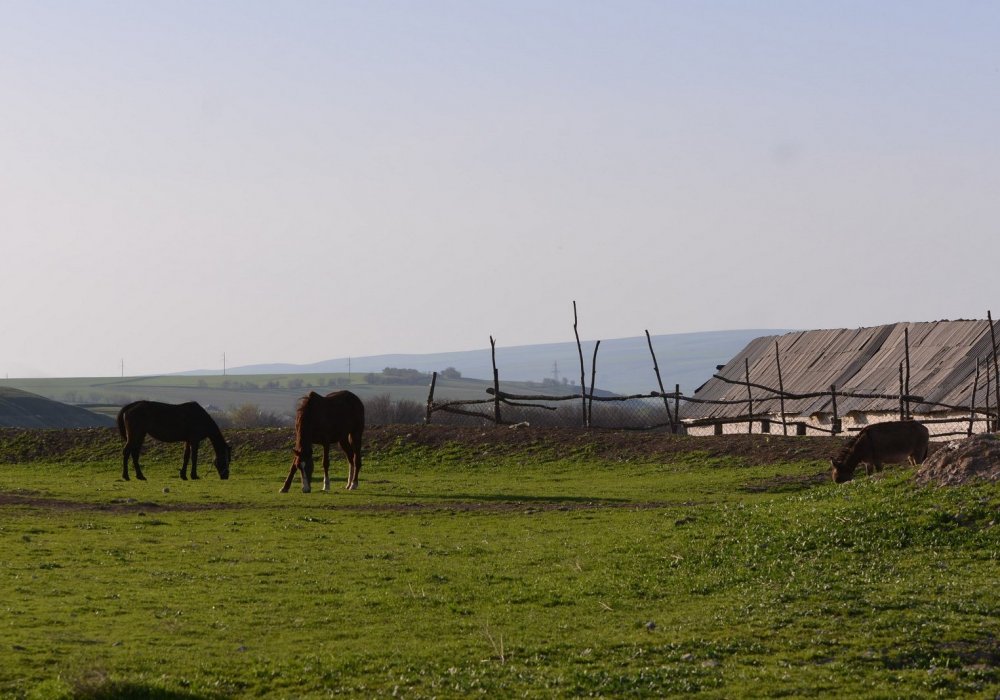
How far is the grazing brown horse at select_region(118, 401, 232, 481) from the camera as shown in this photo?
28.5 m

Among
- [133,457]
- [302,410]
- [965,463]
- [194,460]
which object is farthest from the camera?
[194,460]

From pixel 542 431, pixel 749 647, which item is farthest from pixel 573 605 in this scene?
pixel 542 431

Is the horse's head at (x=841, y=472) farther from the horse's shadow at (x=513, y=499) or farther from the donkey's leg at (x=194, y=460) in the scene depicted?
the donkey's leg at (x=194, y=460)

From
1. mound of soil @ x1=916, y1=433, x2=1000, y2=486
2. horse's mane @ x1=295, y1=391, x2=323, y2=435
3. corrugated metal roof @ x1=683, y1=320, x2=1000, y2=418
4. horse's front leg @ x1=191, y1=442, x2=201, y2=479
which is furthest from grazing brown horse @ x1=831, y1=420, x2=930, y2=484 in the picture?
horse's front leg @ x1=191, y1=442, x2=201, y2=479

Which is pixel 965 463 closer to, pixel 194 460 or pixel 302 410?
pixel 302 410

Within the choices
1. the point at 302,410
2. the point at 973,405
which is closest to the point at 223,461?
the point at 302,410

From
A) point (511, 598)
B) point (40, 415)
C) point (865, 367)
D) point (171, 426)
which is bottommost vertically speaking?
point (511, 598)

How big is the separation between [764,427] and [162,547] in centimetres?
2604

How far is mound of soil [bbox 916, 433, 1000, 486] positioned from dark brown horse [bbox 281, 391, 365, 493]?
1211 centimetres

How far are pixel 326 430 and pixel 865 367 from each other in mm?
23121

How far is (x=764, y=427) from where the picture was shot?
128ft

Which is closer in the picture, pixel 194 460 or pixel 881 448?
pixel 881 448

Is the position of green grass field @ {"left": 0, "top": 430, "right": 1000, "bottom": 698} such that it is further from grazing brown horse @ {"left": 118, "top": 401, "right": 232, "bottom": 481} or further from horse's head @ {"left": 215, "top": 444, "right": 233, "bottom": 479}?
grazing brown horse @ {"left": 118, "top": 401, "right": 232, "bottom": 481}

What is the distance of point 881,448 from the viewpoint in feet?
75.7
